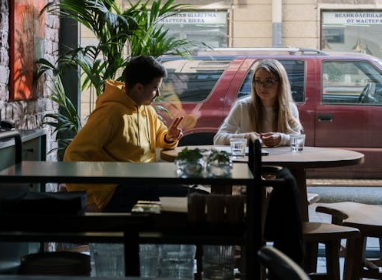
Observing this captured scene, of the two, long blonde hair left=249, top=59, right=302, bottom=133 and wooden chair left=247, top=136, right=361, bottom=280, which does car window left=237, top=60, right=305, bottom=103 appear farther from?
wooden chair left=247, top=136, right=361, bottom=280

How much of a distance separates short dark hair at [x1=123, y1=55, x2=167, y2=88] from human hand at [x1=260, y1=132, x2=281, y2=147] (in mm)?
648

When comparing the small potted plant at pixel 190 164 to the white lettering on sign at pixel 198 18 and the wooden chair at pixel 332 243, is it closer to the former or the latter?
the wooden chair at pixel 332 243

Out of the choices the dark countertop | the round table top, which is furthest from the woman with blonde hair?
the dark countertop

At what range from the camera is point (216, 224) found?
268cm

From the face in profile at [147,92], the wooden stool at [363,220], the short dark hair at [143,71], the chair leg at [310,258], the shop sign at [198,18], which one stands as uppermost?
the shop sign at [198,18]

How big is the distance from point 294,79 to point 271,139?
45.2 inches

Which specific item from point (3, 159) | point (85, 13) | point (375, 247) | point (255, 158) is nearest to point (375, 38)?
point (375, 247)

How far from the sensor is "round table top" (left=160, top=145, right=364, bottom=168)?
406 centimetres

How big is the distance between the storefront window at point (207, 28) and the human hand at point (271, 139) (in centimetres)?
118

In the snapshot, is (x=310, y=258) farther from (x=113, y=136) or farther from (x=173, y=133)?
(x=113, y=136)

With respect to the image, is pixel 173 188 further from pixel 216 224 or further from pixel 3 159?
pixel 216 224

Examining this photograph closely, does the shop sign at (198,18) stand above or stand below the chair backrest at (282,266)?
above

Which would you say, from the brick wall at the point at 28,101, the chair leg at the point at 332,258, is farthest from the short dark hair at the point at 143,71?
the chair leg at the point at 332,258

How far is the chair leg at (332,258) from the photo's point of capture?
415cm
